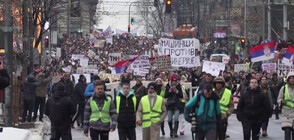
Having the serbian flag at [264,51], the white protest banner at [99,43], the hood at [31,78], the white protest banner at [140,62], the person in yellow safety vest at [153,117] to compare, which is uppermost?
the white protest banner at [99,43]

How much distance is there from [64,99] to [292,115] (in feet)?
14.4

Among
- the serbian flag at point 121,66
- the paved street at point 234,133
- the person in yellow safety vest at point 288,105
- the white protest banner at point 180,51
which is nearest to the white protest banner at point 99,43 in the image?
the serbian flag at point 121,66

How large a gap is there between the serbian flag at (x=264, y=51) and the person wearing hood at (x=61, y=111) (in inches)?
626

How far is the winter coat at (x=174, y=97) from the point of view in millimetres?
18625

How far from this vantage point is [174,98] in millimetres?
18750

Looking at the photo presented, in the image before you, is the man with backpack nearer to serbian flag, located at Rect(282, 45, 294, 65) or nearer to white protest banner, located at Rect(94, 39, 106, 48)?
serbian flag, located at Rect(282, 45, 294, 65)

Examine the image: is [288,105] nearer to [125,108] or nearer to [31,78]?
[125,108]

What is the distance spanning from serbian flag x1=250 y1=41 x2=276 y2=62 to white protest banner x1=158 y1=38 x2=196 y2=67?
2338mm

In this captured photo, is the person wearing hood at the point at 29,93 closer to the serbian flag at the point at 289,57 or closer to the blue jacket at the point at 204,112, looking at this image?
the serbian flag at the point at 289,57

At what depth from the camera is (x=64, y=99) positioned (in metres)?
13.4

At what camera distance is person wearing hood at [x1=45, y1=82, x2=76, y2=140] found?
13.4 meters

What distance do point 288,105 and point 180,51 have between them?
49.7ft

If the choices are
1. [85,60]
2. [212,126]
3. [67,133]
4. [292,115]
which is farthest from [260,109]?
[85,60]

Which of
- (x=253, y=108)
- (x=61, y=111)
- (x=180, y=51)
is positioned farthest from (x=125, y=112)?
(x=180, y=51)
